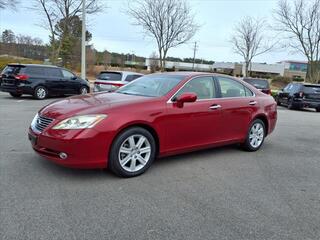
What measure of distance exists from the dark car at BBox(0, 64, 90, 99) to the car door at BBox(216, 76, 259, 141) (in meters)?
11.1

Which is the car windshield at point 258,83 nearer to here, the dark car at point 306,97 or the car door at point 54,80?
the dark car at point 306,97

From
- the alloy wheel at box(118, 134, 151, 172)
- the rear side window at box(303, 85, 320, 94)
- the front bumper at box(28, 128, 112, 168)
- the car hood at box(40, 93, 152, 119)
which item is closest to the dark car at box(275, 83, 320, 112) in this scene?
the rear side window at box(303, 85, 320, 94)

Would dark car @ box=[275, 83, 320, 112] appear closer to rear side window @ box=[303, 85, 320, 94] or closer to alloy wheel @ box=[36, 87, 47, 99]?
rear side window @ box=[303, 85, 320, 94]

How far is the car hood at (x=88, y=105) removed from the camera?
4461 millimetres

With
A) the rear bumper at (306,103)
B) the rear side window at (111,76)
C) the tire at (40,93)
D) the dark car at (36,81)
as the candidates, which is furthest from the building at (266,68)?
the tire at (40,93)

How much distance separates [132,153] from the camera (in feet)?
15.4

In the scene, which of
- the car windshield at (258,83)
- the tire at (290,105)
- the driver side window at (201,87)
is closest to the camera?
the driver side window at (201,87)

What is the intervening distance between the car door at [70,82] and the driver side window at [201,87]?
38.8 ft

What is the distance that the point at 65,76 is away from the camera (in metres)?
16.4

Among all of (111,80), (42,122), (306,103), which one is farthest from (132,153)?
(306,103)

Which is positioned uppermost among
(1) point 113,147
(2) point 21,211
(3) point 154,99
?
(3) point 154,99

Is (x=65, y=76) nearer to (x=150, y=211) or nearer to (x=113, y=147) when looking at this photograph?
(x=113, y=147)

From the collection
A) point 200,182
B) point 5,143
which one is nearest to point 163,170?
point 200,182

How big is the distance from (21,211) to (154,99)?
2.32 meters
